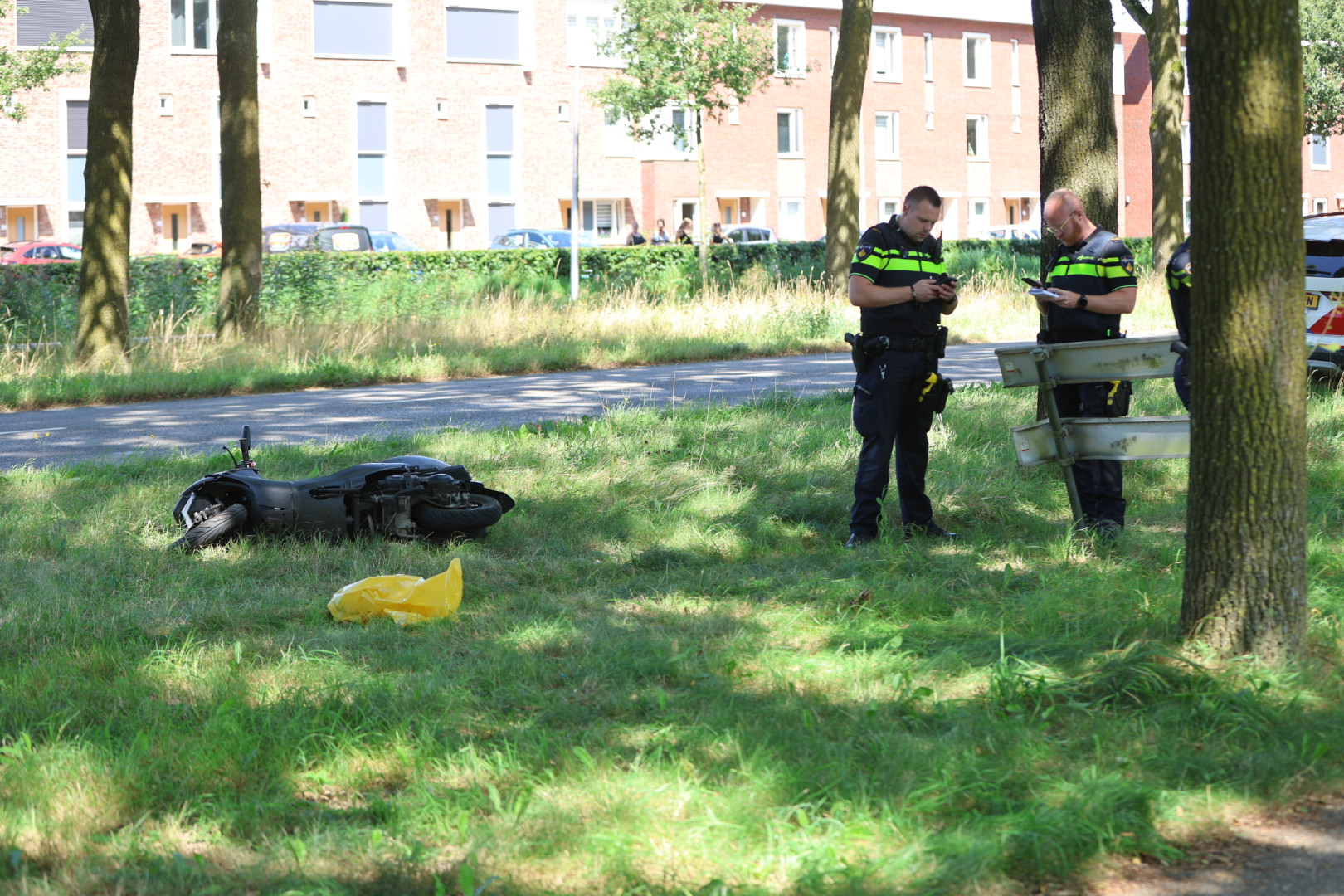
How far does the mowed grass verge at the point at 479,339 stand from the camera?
47.2ft

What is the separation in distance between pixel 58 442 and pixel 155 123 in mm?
35499

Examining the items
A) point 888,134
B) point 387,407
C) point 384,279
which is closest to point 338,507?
point 387,407

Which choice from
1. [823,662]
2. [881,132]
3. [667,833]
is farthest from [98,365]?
[881,132]

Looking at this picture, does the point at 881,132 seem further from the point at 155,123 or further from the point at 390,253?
the point at 390,253

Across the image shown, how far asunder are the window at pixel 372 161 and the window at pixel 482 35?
3392 millimetres

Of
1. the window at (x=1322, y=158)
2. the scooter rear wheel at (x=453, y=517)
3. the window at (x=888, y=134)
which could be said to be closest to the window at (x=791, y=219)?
the window at (x=888, y=134)

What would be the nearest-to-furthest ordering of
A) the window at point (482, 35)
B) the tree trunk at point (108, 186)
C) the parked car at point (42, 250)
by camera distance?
1. the tree trunk at point (108, 186)
2. the parked car at point (42, 250)
3. the window at point (482, 35)

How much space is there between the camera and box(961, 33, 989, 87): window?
56.5 metres

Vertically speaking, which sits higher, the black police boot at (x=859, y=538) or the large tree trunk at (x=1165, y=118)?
the large tree trunk at (x=1165, y=118)

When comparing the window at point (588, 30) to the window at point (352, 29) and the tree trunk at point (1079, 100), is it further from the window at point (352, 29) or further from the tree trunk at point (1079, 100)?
the tree trunk at point (1079, 100)

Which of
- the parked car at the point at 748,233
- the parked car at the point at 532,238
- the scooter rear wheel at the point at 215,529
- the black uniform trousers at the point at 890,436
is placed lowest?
the scooter rear wheel at the point at 215,529

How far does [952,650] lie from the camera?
4.77m

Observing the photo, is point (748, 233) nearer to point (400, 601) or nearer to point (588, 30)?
point (588, 30)

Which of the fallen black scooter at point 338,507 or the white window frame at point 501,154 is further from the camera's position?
the white window frame at point 501,154
